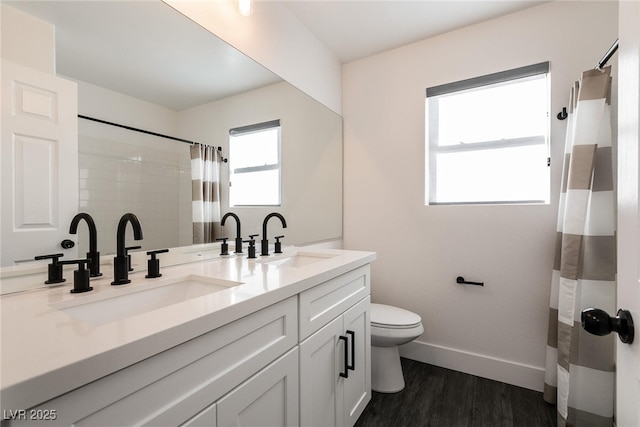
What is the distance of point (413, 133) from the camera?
217 centimetres

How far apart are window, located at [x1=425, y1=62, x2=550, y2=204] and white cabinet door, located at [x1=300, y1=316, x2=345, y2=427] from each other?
1.37m

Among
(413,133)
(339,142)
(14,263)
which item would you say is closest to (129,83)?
(14,263)

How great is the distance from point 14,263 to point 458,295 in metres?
2.28

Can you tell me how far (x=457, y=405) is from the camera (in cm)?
164

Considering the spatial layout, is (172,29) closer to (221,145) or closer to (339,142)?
(221,145)

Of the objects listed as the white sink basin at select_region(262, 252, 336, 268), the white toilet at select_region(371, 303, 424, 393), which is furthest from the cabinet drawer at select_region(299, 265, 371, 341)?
the white toilet at select_region(371, 303, 424, 393)

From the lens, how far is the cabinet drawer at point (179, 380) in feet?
1.52

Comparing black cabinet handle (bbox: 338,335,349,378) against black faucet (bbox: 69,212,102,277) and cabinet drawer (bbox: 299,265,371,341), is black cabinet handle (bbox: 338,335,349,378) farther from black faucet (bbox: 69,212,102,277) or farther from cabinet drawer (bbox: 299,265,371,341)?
black faucet (bbox: 69,212,102,277)

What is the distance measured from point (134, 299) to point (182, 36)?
1.11 metres

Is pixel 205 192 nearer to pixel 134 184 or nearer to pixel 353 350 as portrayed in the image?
pixel 134 184

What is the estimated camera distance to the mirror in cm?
92

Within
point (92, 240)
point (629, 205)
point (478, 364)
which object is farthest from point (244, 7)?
point (478, 364)

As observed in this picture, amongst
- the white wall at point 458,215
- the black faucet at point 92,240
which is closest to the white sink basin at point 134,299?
the black faucet at point 92,240

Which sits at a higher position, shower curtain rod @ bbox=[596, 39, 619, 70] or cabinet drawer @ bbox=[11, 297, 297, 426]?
shower curtain rod @ bbox=[596, 39, 619, 70]
